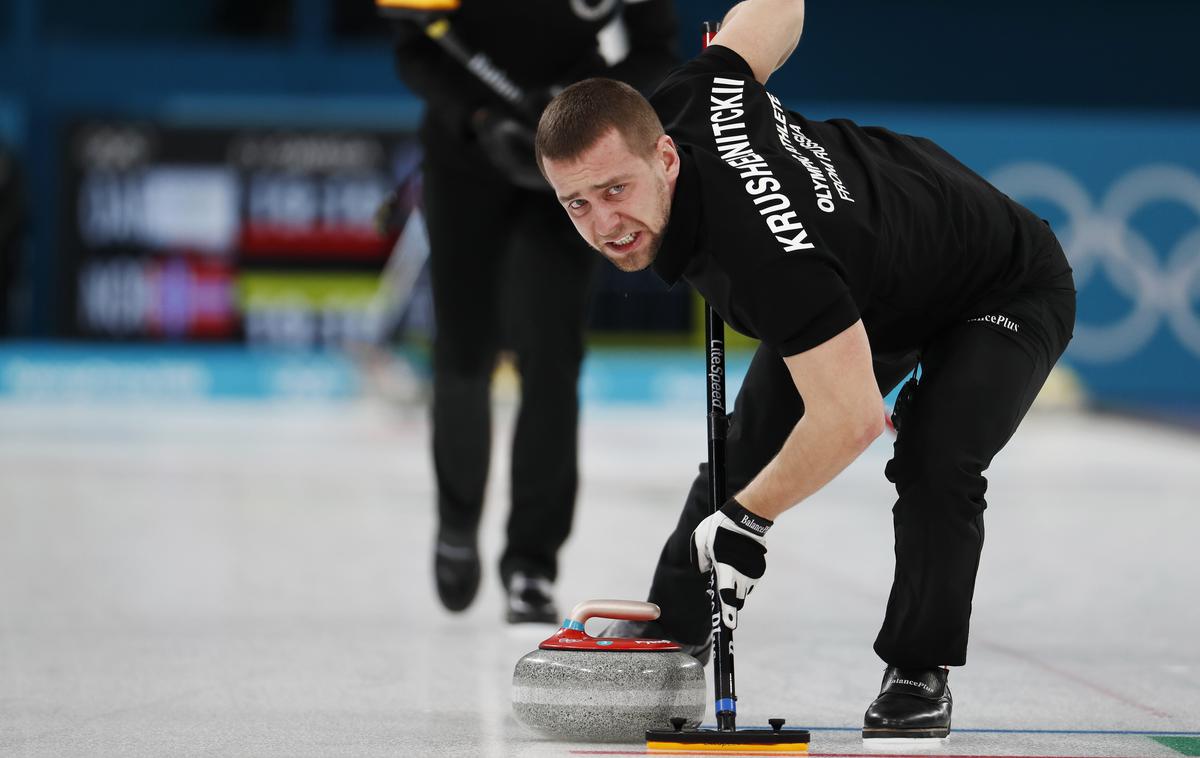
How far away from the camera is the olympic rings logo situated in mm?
12258

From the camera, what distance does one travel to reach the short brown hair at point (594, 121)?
8.11ft

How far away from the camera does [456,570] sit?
13.6ft

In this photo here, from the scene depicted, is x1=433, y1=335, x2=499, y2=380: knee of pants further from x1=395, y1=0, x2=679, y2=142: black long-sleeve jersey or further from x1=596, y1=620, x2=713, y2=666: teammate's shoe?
x1=596, y1=620, x2=713, y2=666: teammate's shoe

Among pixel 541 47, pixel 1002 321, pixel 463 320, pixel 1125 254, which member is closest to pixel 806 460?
pixel 1002 321

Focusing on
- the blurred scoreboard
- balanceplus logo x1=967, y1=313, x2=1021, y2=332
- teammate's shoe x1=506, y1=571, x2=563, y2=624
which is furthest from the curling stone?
the blurred scoreboard

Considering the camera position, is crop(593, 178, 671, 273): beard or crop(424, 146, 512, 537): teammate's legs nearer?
crop(593, 178, 671, 273): beard

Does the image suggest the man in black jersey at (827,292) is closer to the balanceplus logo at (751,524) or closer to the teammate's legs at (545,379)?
the balanceplus logo at (751,524)

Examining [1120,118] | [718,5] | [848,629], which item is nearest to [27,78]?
[718,5]

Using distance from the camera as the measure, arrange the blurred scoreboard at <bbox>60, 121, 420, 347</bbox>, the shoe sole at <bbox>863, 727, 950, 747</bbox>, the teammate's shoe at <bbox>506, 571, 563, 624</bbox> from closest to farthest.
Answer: the shoe sole at <bbox>863, 727, 950, 747</bbox>, the teammate's shoe at <bbox>506, 571, 563, 624</bbox>, the blurred scoreboard at <bbox>60, 121, 420, 347</bbox>

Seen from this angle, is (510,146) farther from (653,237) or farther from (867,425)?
(867,425)

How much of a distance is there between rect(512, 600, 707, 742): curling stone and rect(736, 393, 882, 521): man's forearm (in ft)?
1.07

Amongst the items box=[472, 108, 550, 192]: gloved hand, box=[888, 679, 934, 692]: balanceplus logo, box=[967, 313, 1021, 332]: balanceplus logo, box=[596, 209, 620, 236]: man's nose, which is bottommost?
box=[888, 679, 934, 692]: balanceplus logo

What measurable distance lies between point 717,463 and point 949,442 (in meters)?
0.39

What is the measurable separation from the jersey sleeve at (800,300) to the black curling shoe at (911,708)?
2.13ft
